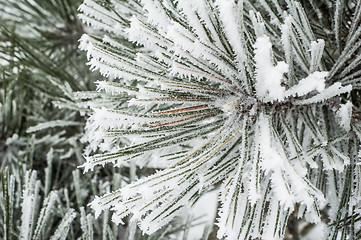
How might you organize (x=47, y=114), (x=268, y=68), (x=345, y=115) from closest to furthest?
1. (x=268, y=68)
2. (x=345, y=115)
3. (x=47, y=114)

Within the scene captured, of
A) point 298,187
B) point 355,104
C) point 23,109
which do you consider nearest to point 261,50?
point 298,187

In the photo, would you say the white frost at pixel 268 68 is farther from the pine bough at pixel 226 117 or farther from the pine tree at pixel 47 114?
the pine tree at pixel 47 114

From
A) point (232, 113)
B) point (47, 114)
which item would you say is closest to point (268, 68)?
point (232, 113)

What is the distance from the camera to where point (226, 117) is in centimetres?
62

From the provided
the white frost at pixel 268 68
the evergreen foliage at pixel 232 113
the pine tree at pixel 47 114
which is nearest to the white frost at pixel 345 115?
the evergreen foliage at pixel 232 113

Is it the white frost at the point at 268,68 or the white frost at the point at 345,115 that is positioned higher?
the white frost at the point at 268,68

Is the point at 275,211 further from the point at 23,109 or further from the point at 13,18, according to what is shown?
the point at 13,18

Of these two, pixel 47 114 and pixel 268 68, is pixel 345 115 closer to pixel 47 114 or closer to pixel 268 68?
pixel 268 68

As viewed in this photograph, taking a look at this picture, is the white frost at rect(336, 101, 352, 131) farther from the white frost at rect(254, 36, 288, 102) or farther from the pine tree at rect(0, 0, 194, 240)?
the pine tree at rect(0, 0, 194, 240)

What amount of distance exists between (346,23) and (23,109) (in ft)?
3.38

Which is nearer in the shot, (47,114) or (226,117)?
(226,117)

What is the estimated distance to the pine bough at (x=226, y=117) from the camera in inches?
19.6

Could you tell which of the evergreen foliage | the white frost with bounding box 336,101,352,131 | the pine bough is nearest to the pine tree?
the evergreen foliage

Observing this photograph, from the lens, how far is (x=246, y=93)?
0.58 m
